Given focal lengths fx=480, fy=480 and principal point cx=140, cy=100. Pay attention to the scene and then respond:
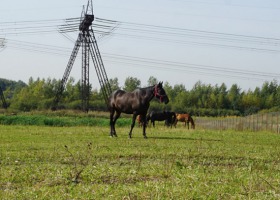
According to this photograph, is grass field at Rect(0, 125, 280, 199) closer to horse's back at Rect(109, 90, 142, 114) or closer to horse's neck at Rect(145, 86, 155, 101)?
horse's neck at Rect(145, 86, 155, 101)

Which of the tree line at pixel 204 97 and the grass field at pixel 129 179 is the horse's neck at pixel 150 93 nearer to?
the grass field at pixel 129 179

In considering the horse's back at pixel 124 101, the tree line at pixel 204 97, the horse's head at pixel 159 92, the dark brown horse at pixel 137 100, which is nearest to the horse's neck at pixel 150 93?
the dark brown horse at pixel 137 100

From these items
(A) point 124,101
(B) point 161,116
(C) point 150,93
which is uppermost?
(C) point 150,93

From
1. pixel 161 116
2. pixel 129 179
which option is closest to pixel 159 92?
pixel 129 179

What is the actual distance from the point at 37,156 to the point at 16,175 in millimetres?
3083

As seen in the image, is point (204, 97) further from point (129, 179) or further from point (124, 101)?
point (129, 179)

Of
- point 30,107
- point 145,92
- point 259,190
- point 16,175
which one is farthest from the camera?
point 30,107

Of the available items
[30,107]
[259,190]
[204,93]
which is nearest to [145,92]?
[259,190]

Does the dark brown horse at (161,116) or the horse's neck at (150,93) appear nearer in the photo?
the horse's neck at (150,93)

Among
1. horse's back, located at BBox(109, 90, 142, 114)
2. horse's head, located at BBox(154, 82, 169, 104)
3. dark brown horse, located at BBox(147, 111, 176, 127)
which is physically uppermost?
horse's head, located at BBox(154, 82, 169, 104)

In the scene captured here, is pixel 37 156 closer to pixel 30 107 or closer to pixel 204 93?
pixel 30 107

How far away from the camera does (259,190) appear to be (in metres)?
6.32

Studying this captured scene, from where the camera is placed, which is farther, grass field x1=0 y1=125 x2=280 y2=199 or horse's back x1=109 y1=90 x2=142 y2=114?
horse's back x1=109 y1=90 x2=142 y2=114

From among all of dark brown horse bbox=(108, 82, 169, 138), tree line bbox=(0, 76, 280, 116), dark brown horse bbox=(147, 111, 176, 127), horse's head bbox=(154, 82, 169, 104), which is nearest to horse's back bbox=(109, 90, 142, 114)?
dark brown horse bbox=(108, 82, 169, 138)
